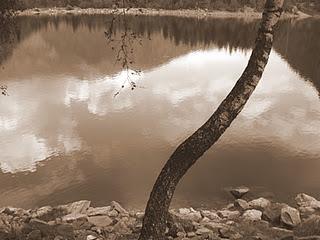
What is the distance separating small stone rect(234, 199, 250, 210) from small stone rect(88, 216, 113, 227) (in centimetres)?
372

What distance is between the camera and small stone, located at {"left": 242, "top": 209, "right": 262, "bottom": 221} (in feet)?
34.6

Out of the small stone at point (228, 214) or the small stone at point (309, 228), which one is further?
the small stone at point (228, 214)

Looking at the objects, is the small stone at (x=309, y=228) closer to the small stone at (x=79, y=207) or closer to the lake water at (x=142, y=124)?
the lake water at (x=142, y=124)

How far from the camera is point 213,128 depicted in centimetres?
628

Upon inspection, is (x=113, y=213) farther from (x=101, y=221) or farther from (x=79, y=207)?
(x=79, y=207)

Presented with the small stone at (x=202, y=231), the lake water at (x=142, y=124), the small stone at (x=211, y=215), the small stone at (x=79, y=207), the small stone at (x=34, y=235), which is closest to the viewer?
the small stone at (x=34, y=235)

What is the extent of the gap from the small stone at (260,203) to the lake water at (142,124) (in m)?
1.01

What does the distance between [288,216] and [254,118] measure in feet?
37.1

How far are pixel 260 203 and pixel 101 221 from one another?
4436 mm

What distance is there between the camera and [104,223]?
971cm

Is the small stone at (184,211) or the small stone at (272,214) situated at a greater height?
the small stone at (272,214)

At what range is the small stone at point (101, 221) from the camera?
9.62 meters

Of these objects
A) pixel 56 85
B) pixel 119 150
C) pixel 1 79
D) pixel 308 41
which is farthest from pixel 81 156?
pixel 308 41

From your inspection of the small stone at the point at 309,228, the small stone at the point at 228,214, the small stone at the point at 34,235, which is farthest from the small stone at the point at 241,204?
the small stone at the point at 34,235
